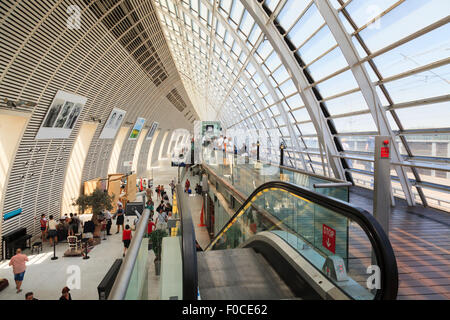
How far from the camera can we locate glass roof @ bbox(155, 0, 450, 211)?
26.1ft

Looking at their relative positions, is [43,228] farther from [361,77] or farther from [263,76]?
[361,77]

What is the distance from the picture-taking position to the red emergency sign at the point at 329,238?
343 cm

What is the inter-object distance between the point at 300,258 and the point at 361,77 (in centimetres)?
861

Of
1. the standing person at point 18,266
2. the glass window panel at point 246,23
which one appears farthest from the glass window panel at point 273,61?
the standing person at point 18,266

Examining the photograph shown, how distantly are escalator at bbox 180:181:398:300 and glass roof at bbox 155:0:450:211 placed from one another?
5.76 meters

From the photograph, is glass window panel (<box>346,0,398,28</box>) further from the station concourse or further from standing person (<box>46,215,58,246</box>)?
standing person (<box>46,215,58,246</box>)

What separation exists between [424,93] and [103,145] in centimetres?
2141

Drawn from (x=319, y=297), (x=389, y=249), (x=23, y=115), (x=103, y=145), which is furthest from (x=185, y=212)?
(x=103, y=145)

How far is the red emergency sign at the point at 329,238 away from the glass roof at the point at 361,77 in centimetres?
610

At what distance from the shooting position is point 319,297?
3.19 metres

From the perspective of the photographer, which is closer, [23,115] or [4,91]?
[4,91]

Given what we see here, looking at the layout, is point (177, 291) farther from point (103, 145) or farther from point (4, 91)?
point (103, 145)

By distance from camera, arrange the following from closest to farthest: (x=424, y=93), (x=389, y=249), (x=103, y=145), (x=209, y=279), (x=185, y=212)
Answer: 1. (x=389, y=249)
2. (x=185, y=212)
3. (x=209, y=279)
4. (x=424, y=93)
5. (x=103, y=145)

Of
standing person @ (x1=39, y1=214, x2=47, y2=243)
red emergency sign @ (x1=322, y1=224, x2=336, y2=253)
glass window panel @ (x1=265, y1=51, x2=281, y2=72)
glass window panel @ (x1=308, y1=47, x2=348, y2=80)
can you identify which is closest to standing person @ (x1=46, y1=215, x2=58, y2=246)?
standing person @ (x1=39, y1=214, x2=47, y2=243)
